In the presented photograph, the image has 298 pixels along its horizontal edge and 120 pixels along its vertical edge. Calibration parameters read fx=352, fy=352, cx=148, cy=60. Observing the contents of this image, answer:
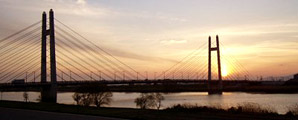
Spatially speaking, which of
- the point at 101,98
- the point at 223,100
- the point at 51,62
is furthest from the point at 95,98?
the point at 223,100

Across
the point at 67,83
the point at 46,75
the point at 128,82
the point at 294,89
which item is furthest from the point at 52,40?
the point at 294,89

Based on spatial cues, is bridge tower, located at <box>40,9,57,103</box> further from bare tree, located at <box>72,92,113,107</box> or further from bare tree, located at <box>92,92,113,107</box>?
bare tree, located at <box>92,92,113,107</box>

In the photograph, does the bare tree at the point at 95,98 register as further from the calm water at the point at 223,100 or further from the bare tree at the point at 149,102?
the bare tree at the point at 149,102

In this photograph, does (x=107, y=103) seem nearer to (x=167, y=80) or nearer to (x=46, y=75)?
(x=46, y=75)

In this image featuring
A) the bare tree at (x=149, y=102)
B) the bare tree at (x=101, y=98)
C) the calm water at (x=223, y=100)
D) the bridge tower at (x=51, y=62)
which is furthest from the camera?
the bridge tower at (x=51, y=62)

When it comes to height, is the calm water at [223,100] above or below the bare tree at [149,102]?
below

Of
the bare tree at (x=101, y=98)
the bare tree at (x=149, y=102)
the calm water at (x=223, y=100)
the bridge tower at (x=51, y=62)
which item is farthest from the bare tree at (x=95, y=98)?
the bridge tower at (x=51, y=62)

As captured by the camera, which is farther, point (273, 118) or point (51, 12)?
point (51, 12)

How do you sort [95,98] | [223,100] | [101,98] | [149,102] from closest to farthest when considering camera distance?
1. [149,102]
2. [95,98]
3. [101,98]
4. [223,100]

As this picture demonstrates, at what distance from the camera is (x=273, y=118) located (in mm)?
13805

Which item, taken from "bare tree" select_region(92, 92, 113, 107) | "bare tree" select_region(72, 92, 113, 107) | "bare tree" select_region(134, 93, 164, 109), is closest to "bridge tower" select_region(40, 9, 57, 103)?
"bare tree" select_region(72, 92, 113, 107)

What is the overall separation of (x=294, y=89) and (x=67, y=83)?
60.9m

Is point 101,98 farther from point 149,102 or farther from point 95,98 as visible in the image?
point 149,102

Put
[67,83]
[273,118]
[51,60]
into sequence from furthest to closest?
[67,83] < [51,60] < [273,118]
